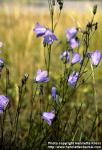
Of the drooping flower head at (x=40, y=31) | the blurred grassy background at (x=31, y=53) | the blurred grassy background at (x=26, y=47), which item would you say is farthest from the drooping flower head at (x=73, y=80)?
the blurred grassy background at (x=26, y=47)

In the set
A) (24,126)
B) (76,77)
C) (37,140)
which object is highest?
(76,77)

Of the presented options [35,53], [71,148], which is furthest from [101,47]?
[71,148]

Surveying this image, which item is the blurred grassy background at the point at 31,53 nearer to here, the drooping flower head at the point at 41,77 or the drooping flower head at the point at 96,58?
the drooping flower head at the point at 96,58

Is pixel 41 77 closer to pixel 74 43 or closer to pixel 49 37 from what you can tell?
pixel 49 37

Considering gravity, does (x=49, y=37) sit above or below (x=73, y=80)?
above

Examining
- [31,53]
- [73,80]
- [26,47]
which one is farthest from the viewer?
[31,53]

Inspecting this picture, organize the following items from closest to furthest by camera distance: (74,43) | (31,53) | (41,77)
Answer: (41,77)
(74,43)
(31,53)

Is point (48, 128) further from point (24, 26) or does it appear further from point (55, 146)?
point (24, 26)

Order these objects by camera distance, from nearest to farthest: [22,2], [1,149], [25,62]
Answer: [1,149] < [25,62] < [22,2]

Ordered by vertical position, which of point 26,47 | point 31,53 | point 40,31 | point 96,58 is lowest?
point 31,53

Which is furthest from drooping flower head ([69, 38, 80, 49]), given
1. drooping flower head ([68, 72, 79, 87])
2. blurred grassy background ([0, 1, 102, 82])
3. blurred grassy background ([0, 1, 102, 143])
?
blurred grassy background ([0, 1, 102, 82])

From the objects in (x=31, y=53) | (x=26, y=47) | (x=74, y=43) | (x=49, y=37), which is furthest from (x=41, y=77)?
(x=31, y=53)
